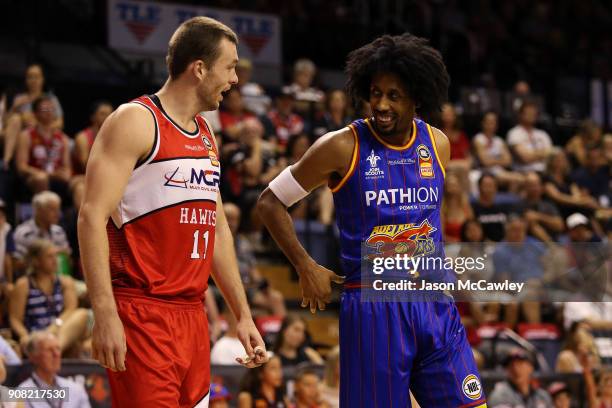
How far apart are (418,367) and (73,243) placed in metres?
5.71

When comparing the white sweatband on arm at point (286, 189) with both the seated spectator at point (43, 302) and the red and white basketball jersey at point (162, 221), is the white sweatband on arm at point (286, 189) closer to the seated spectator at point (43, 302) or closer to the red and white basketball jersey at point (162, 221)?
the red and white basketball jersey at point (162, 221)

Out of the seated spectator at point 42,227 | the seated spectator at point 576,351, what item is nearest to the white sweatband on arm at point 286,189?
the seated spectator at point 42,227

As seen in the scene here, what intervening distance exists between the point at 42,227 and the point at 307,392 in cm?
284

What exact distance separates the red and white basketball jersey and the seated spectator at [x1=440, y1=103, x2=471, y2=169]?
27.5 ft

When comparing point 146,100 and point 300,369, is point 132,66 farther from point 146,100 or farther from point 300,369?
point 146,100

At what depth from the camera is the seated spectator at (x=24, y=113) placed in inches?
415

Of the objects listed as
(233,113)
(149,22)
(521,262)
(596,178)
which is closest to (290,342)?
(521,262)

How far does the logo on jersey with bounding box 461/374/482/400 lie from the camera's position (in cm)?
485

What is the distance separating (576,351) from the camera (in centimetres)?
1009

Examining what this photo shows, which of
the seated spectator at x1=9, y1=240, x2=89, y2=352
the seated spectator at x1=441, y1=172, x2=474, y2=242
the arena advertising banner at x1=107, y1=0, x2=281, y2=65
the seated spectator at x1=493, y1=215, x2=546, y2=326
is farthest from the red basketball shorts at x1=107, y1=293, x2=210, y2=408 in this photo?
the arena advertising banner at x1=107, y1=0, x2=281, y2=65

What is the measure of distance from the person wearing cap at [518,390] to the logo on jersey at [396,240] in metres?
4.49

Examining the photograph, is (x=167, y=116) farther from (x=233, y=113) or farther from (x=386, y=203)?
(x=233, y=113)

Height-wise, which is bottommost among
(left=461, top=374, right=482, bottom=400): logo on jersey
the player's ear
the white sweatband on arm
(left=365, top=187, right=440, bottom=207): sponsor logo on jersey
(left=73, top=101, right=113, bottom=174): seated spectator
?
(left=461, top=374, right=482, bottom=400): logo on jersey

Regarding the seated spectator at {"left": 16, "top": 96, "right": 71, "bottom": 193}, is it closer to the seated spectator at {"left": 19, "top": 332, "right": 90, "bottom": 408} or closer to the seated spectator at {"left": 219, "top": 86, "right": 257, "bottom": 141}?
the seated spectator at {"left": 219, "top": 86, "right": 257, "bottom": 141}
